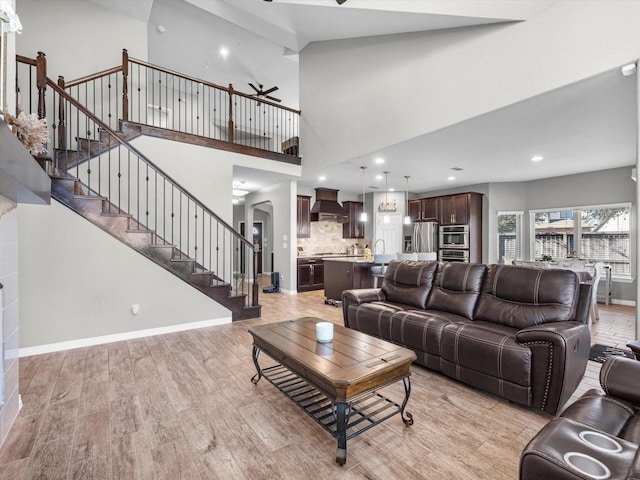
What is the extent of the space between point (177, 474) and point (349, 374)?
1.08 metres

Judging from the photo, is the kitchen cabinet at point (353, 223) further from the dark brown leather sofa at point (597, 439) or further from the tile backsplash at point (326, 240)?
the dark brown leather sofa at point (597, 439)

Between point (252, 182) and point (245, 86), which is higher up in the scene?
point (245, 86)

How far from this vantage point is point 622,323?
459 centimetres

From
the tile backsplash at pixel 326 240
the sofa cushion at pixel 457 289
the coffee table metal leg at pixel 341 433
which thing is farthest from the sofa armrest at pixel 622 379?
the tile backsplash at pixel 326 240

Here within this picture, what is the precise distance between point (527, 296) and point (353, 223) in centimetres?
661

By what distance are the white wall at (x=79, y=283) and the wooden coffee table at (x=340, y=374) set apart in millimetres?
2188

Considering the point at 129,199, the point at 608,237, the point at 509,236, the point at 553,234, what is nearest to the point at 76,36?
the point at 129,199

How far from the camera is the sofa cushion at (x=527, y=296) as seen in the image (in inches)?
101

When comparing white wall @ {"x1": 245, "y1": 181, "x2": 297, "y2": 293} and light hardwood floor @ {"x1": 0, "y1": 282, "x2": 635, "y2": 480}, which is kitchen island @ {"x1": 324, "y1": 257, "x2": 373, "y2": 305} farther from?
light hardwood floor @ {"x1": 0, "y1": 282, "x2": 635, "y2": 480}

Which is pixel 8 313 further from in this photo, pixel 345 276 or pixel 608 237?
pixel 608 237

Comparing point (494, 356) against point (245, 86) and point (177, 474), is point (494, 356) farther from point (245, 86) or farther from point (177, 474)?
point (245, 86)

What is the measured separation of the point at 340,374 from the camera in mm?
1746

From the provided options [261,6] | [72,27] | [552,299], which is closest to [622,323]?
[552,299]

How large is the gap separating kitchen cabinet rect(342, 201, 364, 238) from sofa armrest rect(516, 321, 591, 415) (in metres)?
7.05
